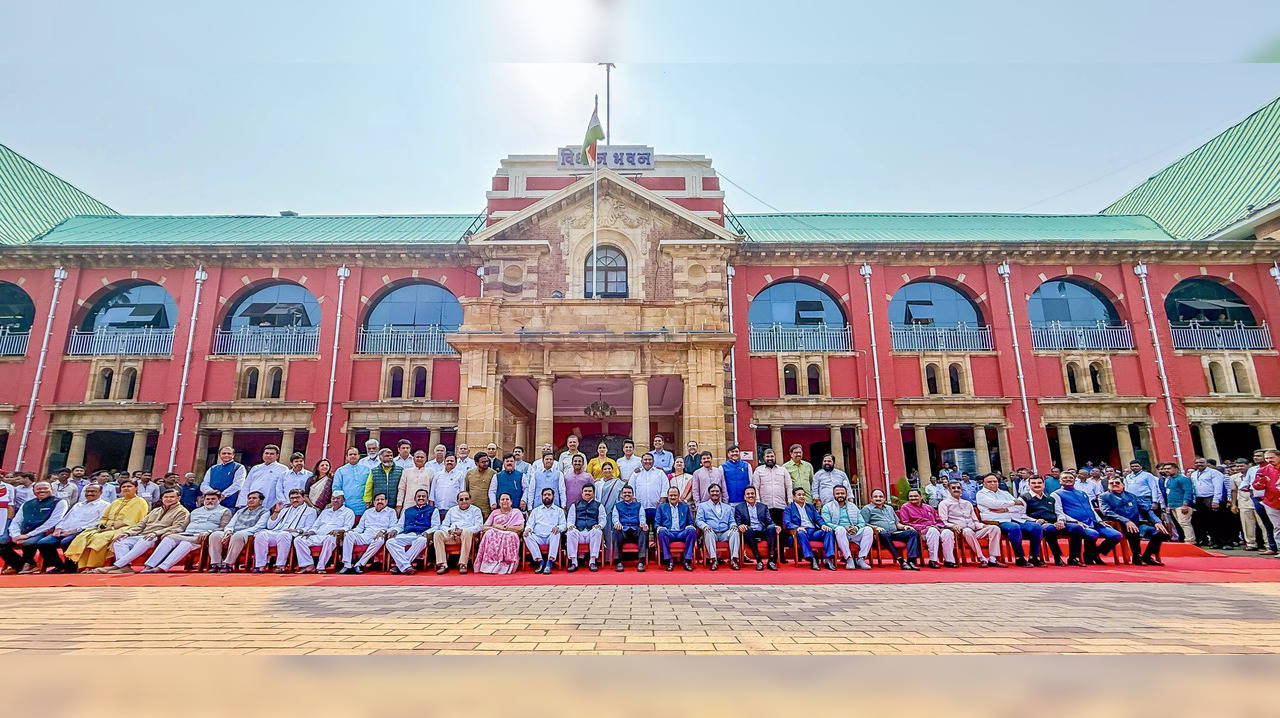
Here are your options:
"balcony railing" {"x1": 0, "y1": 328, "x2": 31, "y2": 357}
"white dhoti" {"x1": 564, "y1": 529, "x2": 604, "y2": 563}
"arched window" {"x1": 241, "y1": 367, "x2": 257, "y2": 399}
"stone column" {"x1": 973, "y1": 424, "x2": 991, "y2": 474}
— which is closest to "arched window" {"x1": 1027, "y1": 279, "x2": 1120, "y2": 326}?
"stone column" {"x1": 973, "y1": 424, "x2": 991, "y2": 474}

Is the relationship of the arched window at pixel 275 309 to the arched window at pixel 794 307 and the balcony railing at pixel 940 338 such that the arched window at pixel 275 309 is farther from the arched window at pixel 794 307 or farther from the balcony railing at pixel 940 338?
the balcony railing at pixel 940 338

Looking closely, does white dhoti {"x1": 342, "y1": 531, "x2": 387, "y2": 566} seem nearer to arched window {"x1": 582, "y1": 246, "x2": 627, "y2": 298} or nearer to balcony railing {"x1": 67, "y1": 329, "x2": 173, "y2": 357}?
arched window {"x1": 582, "y1": 246, "x2": 627, "y2": 298}

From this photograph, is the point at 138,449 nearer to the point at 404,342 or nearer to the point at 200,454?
the point at 200,454

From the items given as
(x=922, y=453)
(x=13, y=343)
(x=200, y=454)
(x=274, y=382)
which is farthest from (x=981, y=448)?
(x=13, y=343)

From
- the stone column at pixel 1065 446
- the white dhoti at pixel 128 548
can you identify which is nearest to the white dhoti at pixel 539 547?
the white dhoti at pixel 128 548

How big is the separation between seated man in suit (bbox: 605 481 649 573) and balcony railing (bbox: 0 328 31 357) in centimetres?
2308

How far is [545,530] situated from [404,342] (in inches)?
522

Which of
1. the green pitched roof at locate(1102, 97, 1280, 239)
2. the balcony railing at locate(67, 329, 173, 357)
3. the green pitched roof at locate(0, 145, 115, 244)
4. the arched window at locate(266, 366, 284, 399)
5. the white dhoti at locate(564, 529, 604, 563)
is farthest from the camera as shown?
the green pitched roof at locate(0, 145, 115, 244)

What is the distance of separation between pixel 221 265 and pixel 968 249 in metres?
26.1

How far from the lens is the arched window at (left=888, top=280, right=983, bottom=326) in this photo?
836 inches

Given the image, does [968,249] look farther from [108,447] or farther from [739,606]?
[108,447]

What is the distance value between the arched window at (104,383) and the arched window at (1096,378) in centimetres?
3308

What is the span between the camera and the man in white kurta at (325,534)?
924cm

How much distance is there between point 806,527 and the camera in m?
9.63
